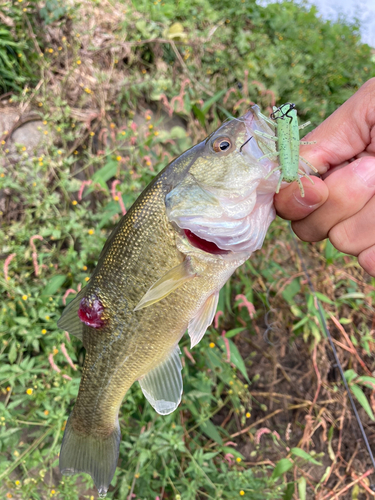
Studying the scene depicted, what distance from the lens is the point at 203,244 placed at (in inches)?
59.3

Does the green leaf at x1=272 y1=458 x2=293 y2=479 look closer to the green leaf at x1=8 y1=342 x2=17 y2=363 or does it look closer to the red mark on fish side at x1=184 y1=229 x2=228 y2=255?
the red mark on fish side at x1=184 y1=229 x2=228 y2=255

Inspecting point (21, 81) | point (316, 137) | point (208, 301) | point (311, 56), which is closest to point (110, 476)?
point (208, 301)

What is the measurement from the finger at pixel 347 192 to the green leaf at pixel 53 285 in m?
1.80

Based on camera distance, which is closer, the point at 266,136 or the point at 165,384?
the point at 266,136

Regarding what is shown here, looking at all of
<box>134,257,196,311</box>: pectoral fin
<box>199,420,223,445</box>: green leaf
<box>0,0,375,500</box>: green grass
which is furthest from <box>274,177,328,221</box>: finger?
<box>199,420,223,445</box>: green leaf

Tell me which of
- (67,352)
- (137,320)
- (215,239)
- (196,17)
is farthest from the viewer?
(196,17)

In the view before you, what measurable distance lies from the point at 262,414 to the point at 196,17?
487cm

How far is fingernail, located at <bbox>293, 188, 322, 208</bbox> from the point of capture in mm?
1470

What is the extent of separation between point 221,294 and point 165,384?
47.9 inches

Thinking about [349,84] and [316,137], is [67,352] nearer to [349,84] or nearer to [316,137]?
[316,137]

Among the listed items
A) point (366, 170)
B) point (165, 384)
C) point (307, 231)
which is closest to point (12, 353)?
point (165, 384)

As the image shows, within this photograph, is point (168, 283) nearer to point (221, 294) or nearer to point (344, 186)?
point (344, 186)

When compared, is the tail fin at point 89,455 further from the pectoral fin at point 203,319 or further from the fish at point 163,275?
the pectoral fin at point 203,319

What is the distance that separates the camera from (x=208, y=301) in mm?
1634
